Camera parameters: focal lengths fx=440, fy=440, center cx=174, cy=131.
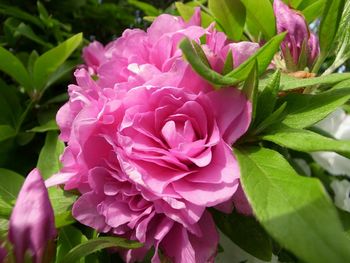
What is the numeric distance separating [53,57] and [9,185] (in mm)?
347

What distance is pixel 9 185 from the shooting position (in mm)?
785

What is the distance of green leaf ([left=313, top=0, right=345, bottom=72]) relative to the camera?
0.67m

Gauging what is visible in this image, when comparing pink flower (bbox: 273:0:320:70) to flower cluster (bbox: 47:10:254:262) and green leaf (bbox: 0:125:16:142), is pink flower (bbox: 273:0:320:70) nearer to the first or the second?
flower cluster (bbox: 47:10:254:262)

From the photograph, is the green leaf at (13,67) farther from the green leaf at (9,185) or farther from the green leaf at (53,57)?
the green leaf at (9,185)

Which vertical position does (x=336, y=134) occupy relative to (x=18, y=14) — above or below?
below

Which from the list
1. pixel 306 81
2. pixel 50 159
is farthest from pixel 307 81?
pixel 50 159

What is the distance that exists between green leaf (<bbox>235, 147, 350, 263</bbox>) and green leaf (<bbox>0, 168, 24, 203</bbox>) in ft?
1.40

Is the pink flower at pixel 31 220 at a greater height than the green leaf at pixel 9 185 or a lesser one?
greater

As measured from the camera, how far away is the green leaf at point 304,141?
0.50m

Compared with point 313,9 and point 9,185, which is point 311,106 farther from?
point 9,185

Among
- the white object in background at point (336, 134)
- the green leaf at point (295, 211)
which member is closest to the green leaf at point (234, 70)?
the green leaf at point (295, 211)

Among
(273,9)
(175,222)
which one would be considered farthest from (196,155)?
(273,9)

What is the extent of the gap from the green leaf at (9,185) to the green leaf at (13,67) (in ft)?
0.86

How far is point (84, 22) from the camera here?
1703 millimetres
